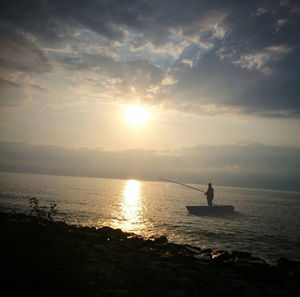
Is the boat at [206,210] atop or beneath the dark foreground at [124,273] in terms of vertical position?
beneath

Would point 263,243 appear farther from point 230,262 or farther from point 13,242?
point 13,242

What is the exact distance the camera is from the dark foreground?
6.98 metres

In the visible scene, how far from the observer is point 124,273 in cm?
1095

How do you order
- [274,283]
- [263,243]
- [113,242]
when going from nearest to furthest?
[274,283]
[113,242]
[263,243]

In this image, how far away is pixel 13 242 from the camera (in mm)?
9867

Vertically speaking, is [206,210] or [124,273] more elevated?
[124,273]

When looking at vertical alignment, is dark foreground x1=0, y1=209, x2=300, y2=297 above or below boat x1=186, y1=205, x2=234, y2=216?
above

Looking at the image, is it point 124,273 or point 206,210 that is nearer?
point 124,273

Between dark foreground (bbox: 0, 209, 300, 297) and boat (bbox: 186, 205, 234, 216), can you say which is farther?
boat (bbox: 186, 205, 234, 216)

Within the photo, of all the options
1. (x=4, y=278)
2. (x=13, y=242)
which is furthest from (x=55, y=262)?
(x=13, y=242)

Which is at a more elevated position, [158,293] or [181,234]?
[158,293]

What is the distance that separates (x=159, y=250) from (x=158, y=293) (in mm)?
8312

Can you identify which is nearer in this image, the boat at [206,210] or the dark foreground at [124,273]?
the dark foreground at [124,273]

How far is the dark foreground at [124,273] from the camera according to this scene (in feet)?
22.9
